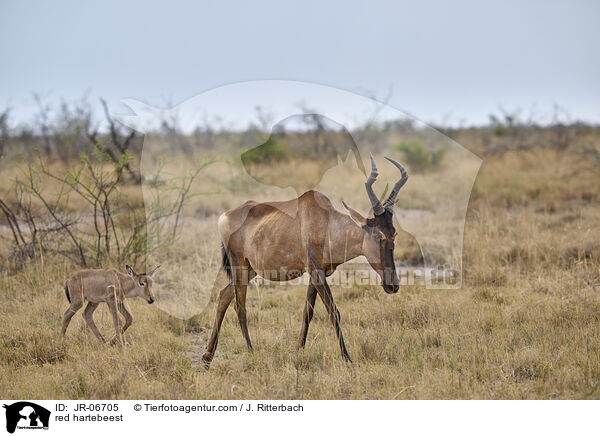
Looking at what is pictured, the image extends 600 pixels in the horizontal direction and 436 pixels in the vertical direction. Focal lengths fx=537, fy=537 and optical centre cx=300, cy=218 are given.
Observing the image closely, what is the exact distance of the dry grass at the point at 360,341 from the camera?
487cm

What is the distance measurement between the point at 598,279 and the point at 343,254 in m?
4.63

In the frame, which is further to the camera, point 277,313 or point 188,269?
point 188,269

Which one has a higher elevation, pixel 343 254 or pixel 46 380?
pixel 343 254

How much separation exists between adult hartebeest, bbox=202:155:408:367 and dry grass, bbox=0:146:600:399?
16.6 inches

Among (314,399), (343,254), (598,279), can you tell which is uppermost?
(343,254)

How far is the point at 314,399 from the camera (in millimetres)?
4703

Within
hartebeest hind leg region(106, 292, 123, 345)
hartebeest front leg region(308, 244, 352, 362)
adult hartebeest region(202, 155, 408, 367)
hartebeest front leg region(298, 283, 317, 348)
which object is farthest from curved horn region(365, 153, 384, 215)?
hartebeest hind leg region(106, 292, 123, 345)

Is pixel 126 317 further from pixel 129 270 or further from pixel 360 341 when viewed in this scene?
pixel 360 341

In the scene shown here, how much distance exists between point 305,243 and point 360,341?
135cm

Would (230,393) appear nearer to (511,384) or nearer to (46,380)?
(46,380)

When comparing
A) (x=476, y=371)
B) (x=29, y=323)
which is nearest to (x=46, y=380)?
(x=29, y=323)

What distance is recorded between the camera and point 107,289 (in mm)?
5785

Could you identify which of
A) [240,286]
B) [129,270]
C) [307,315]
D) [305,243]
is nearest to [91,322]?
[129,270]
